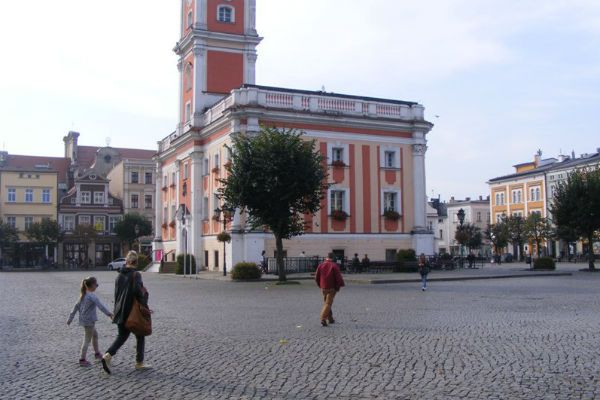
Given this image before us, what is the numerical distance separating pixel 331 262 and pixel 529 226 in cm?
5737

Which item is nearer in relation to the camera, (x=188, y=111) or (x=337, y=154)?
(x=337, y=154)

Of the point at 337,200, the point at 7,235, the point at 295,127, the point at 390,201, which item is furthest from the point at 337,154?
the point at 7,235

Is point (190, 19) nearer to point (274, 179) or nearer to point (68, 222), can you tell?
point (274, 179)

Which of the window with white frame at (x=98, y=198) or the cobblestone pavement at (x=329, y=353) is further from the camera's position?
the window with white frame at (x=98, y=198)

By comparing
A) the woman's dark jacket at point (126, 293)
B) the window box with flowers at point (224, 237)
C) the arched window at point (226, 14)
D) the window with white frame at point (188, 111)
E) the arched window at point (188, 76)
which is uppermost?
the arched window at point (226, 14)

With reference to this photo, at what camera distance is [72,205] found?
254 ft

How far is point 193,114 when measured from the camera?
161 ft

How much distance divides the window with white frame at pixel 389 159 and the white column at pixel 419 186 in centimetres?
155

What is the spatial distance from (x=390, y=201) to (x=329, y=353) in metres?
36.3

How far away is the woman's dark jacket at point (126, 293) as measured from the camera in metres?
9.54

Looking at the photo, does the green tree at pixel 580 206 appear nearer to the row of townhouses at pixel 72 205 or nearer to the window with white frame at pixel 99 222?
the row of townhouses at pixel 72 205

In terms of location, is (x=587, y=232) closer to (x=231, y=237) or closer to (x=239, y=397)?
(x=231, y=237)

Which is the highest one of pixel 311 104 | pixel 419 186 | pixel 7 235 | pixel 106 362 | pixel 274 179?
pixel 311 104

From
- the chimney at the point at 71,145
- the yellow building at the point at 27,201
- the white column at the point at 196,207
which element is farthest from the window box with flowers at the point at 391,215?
the chimney at the point at 71,145
